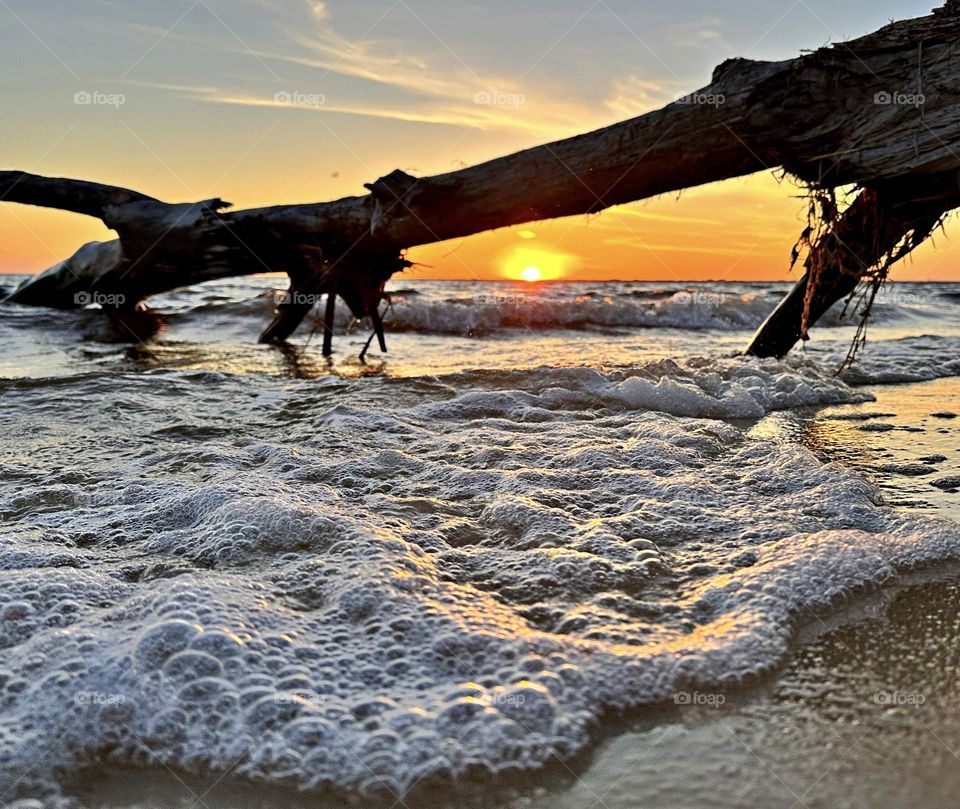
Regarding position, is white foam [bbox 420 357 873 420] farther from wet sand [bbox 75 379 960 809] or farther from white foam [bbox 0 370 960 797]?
wet sand [bbox 75 379 960 809]

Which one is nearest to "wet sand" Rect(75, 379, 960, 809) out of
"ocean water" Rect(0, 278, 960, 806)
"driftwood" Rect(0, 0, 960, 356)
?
"ocean water" Rect(0, 278, 960, 806)

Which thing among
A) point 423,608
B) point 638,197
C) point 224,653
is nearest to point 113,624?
point 224,653

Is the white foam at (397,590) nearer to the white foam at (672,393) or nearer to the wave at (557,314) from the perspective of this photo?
the white foam at (672,393)

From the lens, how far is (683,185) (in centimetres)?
496

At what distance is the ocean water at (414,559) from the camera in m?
1.52

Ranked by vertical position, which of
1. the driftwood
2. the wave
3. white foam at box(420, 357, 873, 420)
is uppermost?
the driftwood

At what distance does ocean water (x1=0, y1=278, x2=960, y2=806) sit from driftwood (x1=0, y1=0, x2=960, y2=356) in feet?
3.91

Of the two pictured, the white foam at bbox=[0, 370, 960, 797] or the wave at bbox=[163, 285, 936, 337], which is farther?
the wave at bbox=[163, 285, 936, 337]

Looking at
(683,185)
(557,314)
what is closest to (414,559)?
(683,185)

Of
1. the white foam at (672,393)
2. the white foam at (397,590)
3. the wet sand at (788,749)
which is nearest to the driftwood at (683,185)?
the white foam at (672,393)

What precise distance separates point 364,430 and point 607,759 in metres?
2.68

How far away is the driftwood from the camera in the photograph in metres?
4.09

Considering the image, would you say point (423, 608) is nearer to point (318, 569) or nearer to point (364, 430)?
point (318, 569)

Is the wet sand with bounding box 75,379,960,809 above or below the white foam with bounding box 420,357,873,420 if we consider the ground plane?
below
